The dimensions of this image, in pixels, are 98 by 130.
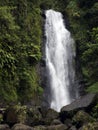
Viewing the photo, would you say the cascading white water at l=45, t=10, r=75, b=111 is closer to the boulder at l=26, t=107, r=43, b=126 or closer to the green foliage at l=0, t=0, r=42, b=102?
the green foliage at l=0, t=0, r=42, b=102

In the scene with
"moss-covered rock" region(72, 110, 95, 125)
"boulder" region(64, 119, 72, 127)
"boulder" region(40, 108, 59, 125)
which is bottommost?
"boulder" region(64, 119, 72, 127)

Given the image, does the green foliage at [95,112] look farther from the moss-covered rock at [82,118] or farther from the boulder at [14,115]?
the boulder at [14,115]

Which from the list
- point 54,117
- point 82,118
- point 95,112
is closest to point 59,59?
point 54,117

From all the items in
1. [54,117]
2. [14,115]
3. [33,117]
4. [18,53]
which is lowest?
[54,117]

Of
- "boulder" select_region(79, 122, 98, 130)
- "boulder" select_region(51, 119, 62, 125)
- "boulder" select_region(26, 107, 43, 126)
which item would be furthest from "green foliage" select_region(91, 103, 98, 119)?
"boulder" select_region(26, 107, 43, 126)

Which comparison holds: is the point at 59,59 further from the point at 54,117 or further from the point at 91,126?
the point at 91,126

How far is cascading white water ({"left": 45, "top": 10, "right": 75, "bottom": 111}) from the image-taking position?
→ 23.5 m

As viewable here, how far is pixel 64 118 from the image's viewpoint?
1720 cm

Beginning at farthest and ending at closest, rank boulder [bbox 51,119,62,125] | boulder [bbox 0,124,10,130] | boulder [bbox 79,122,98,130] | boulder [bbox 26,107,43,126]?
boulder [bbox 26,107,43,126] → boulder [bbox 51,119,62,125] → boulder [bbox 0,124,10,130] → boulder [bbox 79,122,98,130]

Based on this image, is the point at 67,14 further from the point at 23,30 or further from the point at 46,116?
the point at 46,116

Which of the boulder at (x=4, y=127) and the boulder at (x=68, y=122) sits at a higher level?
the boulder at (x=4, y=127)

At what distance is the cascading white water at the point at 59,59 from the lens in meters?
23.5

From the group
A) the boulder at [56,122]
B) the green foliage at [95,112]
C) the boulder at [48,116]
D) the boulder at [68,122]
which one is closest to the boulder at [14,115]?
the boulder at [48,116]

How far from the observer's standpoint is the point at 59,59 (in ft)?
83.1
